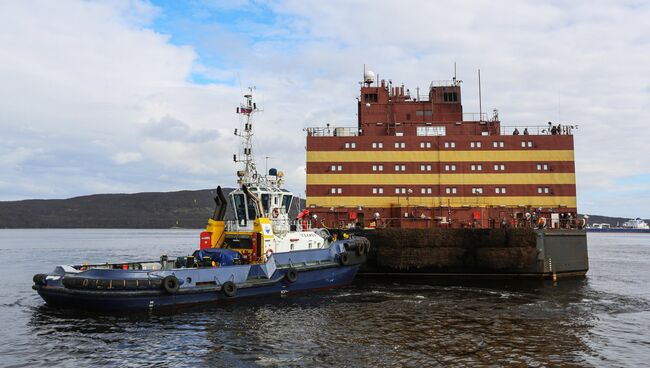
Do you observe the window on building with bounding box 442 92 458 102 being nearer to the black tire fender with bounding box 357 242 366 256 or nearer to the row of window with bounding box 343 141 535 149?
the row of window with bounding box 343 141 535 149

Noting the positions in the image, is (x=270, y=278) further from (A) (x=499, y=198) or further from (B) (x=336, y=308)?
(A) (x=499, y=198)

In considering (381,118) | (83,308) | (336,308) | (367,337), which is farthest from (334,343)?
(381,118)

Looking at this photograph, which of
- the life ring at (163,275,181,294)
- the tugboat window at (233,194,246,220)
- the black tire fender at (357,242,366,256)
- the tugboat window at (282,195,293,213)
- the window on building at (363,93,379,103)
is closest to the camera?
the life ring at (163,275,181,294)

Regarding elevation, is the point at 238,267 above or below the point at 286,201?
below

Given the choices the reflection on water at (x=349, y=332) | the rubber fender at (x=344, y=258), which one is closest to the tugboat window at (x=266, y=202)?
the rubber fender at (x=344, y=258)

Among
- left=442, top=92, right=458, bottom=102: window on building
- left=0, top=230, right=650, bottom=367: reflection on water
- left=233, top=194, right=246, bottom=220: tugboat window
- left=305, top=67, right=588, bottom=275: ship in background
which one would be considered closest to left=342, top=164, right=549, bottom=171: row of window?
left=305, top=67, right=588, bottom=275: ship in background

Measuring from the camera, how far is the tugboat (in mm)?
16812

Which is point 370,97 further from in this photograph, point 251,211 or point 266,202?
point 251,211

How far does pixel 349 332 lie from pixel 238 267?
6.50 m

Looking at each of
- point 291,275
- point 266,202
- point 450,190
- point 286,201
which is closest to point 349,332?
point 291,275

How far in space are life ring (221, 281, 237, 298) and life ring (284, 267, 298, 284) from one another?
2.76 m

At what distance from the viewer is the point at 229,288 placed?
18.6m

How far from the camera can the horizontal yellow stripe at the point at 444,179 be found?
32.9 m

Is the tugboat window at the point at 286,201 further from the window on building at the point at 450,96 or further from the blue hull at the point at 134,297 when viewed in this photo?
the window on building at the point at 450,96
